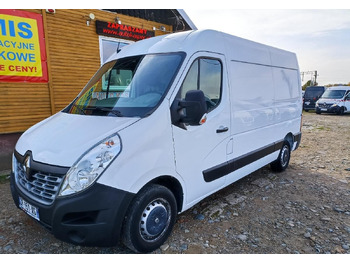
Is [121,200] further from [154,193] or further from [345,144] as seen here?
[345,144]

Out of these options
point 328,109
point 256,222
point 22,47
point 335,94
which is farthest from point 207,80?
point 335,94

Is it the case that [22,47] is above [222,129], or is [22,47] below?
above

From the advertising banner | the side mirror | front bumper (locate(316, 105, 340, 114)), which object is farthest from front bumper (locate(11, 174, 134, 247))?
front bumper (locate(316, 105, 340, 114))

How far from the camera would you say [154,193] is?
8.04 feet

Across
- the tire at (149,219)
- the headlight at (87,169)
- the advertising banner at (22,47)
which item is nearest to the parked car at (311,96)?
the advertising banner at (22,47)

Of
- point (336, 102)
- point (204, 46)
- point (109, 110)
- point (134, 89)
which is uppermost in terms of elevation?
point (204, 46)

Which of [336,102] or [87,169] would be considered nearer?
[87,169]

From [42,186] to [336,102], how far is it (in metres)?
20.3

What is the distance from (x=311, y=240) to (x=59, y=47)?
6.39m

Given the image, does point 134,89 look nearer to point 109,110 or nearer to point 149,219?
point 109,110

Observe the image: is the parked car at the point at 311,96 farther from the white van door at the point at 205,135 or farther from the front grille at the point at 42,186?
the front grille at the point at 42,186

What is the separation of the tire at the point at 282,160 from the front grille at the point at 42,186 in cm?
429

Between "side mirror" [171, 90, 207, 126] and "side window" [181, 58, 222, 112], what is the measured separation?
18 cm

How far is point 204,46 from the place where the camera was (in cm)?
302
